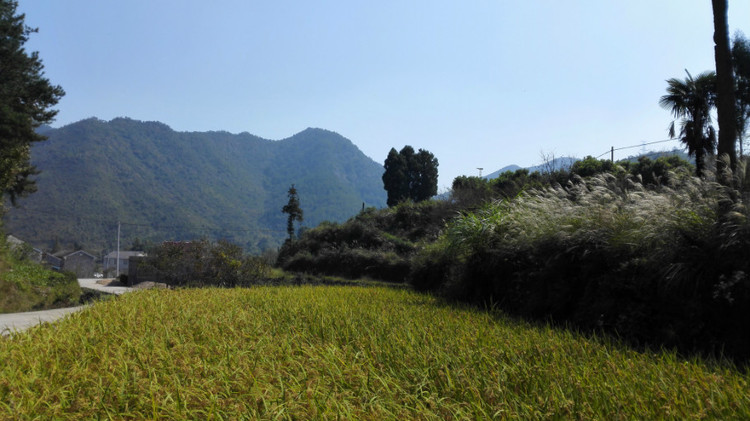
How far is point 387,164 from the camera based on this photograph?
54.7m

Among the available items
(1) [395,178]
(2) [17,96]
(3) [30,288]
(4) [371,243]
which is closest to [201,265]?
(3) [30,288]

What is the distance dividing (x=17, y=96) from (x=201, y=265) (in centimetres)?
1077

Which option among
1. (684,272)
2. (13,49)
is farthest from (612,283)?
(13,49)

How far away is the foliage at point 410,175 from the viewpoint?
53719mm

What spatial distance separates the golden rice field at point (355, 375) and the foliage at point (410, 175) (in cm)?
4774

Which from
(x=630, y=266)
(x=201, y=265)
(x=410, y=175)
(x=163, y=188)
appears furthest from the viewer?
(x=163, y=188)

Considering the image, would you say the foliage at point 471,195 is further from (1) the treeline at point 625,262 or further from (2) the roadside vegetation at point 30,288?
(2) the roadside vegetation at point 30,288

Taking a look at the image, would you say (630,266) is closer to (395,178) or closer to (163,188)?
(395,178)

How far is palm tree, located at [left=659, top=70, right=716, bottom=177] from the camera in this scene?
20844 mm

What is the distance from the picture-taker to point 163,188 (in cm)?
12306

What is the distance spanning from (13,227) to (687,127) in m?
91.5

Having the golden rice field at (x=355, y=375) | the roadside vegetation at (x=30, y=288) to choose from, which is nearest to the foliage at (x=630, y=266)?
the golden rice field at (x=355, y=375)

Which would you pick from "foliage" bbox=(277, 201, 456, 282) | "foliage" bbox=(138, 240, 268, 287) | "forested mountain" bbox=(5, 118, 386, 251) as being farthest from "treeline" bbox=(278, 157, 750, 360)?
"forested mountain" bbox=(5, 118, 386, 251)

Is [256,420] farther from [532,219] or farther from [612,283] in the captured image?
[532,219]
